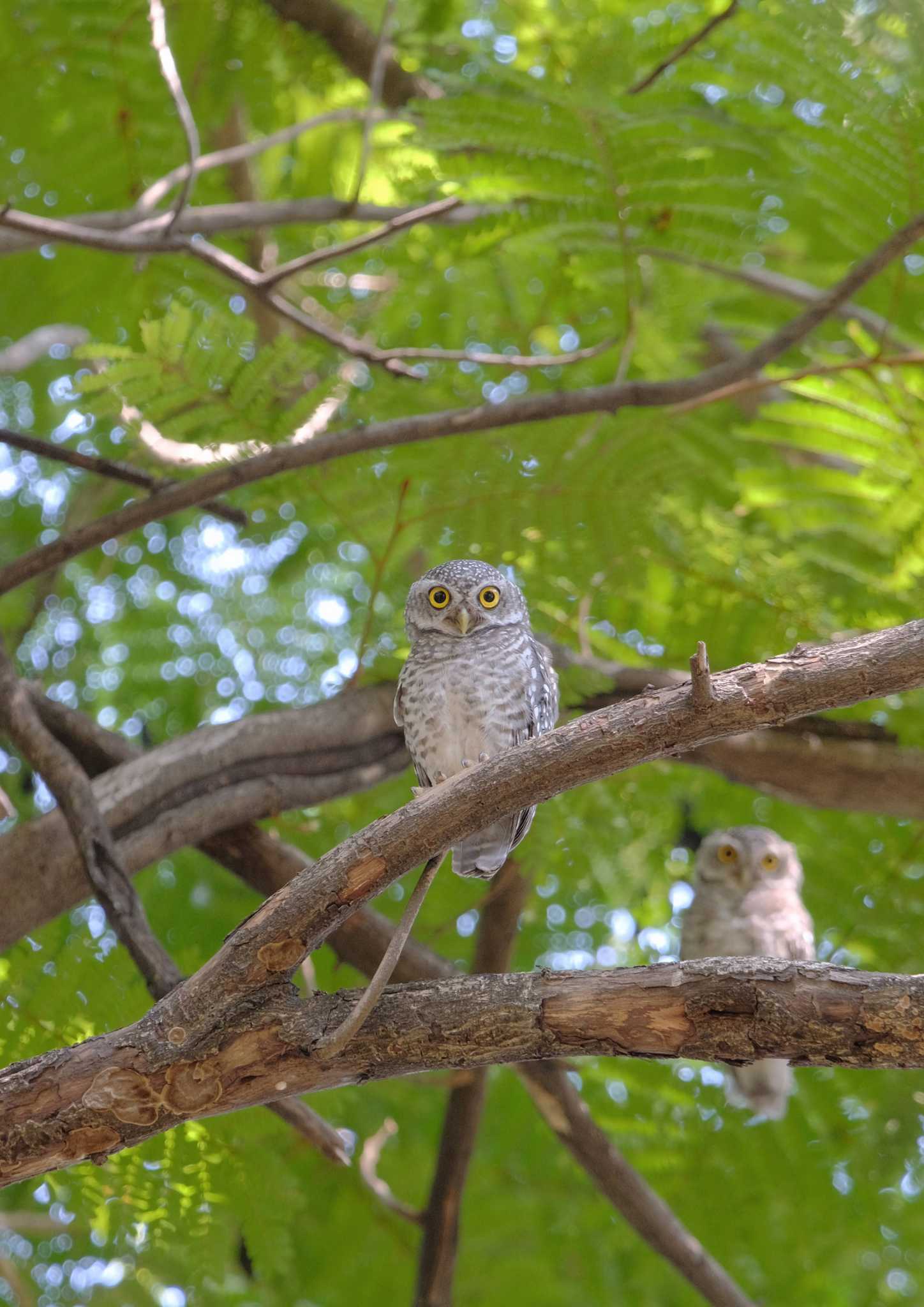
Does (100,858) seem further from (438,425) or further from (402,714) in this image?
(438,425)

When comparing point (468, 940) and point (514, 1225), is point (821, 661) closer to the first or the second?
point (468, 940)

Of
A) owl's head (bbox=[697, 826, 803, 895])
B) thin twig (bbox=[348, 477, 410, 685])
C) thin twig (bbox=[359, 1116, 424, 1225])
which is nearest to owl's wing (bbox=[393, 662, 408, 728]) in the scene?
thin twig (bbox=[348, 477, 410, 685])

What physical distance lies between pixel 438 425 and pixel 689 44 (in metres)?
1.52

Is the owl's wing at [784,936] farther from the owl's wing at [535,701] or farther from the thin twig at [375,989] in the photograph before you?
the thin twig at [375,989]

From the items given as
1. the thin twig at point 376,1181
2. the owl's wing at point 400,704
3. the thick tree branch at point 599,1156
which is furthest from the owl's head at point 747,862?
the owl's wing at point 400,704

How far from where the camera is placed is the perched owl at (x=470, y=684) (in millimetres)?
2830

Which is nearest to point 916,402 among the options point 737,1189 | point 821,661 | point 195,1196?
point 821,661

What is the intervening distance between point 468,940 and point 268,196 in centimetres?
395

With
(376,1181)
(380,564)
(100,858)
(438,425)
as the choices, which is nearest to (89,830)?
(100,858)

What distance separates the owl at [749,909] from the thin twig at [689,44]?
2.47 metres

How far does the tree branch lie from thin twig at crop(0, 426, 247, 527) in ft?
4.99

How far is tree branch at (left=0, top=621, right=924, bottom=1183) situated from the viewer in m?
1.99

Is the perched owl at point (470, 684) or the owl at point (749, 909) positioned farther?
the owl at point (749, 909)

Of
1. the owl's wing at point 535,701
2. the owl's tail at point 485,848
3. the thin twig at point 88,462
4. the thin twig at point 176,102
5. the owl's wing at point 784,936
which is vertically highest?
the thin twig at point 176,102
